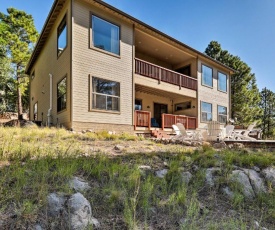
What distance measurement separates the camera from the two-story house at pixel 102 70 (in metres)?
9.35

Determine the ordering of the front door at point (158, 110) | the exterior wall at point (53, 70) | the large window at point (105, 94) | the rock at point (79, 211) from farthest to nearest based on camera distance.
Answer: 1. the front door at point (158, 110)
2. the large window at point (105, 94)
3. the exterior wall at point (53, 70)
4. the rock at point (79, 211)

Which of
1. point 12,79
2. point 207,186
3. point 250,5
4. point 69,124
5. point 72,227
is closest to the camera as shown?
point 72,227

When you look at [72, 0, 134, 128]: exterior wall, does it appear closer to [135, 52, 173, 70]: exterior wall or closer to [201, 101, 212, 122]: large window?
[135, 52, 173, 70]: exterior wall

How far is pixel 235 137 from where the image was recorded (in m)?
11.8

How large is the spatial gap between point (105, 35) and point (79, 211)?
9.46 metres

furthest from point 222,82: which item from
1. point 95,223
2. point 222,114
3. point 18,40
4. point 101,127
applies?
point 18,40

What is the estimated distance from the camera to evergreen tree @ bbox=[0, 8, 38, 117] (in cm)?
2038

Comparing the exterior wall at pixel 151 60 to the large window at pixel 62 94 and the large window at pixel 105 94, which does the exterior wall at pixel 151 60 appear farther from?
the large window at pixel 62 94

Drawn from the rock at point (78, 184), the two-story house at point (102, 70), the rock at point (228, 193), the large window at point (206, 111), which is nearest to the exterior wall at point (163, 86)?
the two-story house at point (102, 70)

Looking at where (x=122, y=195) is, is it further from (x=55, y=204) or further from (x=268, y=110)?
(x=268, y=110)

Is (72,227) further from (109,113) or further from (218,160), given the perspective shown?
(109,113)

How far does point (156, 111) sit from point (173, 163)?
12.2 m

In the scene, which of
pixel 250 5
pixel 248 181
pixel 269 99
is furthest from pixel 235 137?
pixel 269 99

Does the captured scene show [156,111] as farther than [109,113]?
Yes
